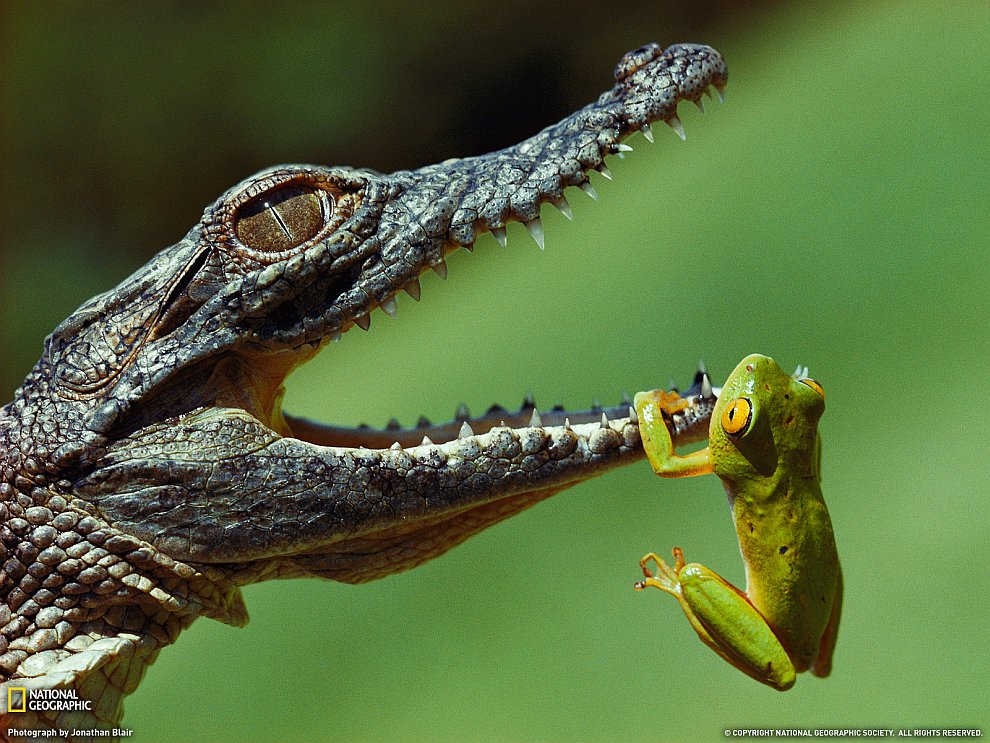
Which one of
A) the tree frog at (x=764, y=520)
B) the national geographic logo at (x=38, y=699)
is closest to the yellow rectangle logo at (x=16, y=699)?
the national geographic logo at (x=38, y=699)

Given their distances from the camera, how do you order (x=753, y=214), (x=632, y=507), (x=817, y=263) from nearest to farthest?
(x=632, y=507)
(x=817, y=263)
(x=753, y=214)

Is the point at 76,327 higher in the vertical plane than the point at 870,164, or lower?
lower

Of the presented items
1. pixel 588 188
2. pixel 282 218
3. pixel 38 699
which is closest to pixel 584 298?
pixel 588 188

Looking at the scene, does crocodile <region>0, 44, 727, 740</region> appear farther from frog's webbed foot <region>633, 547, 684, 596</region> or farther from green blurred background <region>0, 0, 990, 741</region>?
green blurred background <region>0, 0, 990, 741</region>

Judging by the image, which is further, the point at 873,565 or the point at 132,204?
the point at 132,204

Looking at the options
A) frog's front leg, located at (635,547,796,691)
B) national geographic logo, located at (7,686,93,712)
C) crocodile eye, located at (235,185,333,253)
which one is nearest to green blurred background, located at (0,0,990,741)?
frog's front leg, located at (635,547,796,691)

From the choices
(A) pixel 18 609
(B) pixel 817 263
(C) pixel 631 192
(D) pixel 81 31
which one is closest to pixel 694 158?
(C) pixel 631 192

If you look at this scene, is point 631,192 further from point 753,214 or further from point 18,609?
point 18,609
